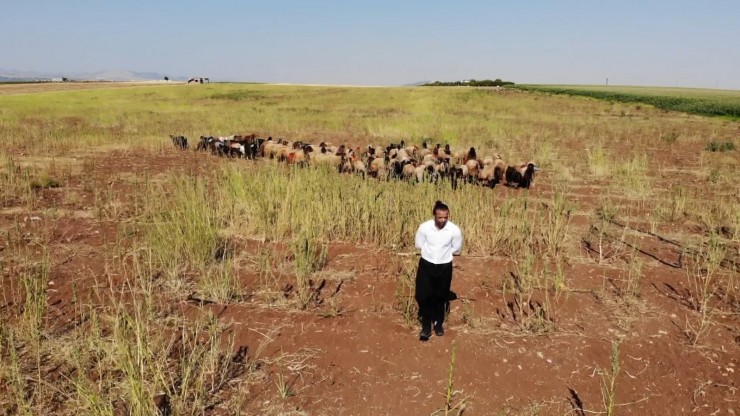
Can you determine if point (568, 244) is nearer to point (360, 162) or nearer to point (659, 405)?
point (659, 405)

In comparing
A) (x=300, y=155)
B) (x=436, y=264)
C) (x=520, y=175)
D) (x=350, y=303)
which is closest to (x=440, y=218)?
(x=436, y=264)

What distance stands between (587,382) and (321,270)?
10.9 feet

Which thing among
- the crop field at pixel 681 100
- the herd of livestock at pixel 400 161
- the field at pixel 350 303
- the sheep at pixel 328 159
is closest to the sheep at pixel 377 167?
the herd of livestock at pixel 400 161

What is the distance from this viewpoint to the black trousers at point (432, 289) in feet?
14.5

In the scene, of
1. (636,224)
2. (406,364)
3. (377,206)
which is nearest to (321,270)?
(377,206)

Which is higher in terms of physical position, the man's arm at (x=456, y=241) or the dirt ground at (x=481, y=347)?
the man's arm at (x=456, y=241)

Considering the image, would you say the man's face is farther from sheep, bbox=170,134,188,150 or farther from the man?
sheep, bbox=170,134,188,150

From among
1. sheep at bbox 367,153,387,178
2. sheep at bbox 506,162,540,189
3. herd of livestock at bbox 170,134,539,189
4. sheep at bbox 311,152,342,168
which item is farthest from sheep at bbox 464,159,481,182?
sheep at bbox 311,152,342,168

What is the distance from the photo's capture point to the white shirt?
4328 mm

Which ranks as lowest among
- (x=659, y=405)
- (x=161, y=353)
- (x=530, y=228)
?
(x=659, y=405)

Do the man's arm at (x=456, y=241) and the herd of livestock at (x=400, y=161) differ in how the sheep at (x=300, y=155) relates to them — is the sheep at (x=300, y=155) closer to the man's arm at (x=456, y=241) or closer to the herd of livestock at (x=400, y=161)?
the herd of livestock at (x=400, y=161)

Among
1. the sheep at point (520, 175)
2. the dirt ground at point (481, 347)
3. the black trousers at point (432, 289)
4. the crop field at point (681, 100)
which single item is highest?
the crop field at point (681, 100)

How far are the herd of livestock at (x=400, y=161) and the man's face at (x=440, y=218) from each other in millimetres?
4814

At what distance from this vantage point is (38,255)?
6242 millimetres
